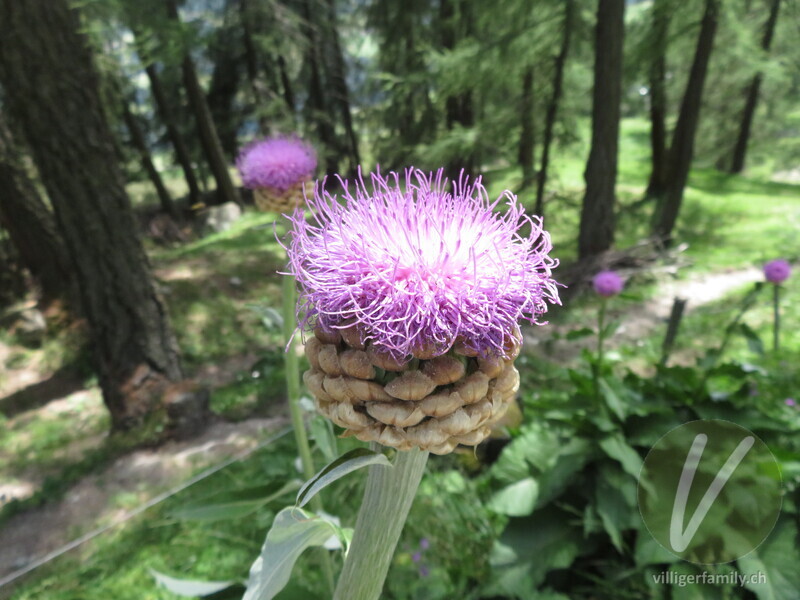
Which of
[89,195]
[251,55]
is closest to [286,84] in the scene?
[251,55]

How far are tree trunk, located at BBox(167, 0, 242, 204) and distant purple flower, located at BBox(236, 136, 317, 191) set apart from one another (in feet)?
35.0

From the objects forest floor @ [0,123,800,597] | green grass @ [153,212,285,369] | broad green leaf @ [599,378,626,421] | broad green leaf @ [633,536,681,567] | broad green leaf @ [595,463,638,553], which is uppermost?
broad green leaf @ [599,378,626,421]

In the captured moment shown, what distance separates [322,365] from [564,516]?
2.19m

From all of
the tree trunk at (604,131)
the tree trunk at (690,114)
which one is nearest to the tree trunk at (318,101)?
the tree trunk at (604,131)

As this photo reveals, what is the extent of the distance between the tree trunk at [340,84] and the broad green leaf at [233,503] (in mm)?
11600

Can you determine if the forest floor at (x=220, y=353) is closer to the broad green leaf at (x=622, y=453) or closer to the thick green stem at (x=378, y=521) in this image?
the broad green leaf at (x=622, y=453)

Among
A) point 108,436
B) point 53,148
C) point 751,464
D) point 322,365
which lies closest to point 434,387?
point 322,365

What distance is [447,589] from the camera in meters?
2.55

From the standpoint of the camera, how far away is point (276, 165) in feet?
A: 9.21

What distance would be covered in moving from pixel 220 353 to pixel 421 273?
5.97 meters

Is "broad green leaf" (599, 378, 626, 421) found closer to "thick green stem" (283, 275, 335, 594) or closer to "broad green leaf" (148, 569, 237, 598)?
"thick green stem" (283, 275, 335, 594)

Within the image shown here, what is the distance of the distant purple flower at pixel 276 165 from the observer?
2.78 meters

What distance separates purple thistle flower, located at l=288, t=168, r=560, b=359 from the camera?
1.05 meters

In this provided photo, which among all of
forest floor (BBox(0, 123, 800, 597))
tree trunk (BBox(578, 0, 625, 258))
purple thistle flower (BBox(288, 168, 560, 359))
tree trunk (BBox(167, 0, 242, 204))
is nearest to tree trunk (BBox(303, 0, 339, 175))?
tree trunk (BBox(167, 0, 242, 204))
